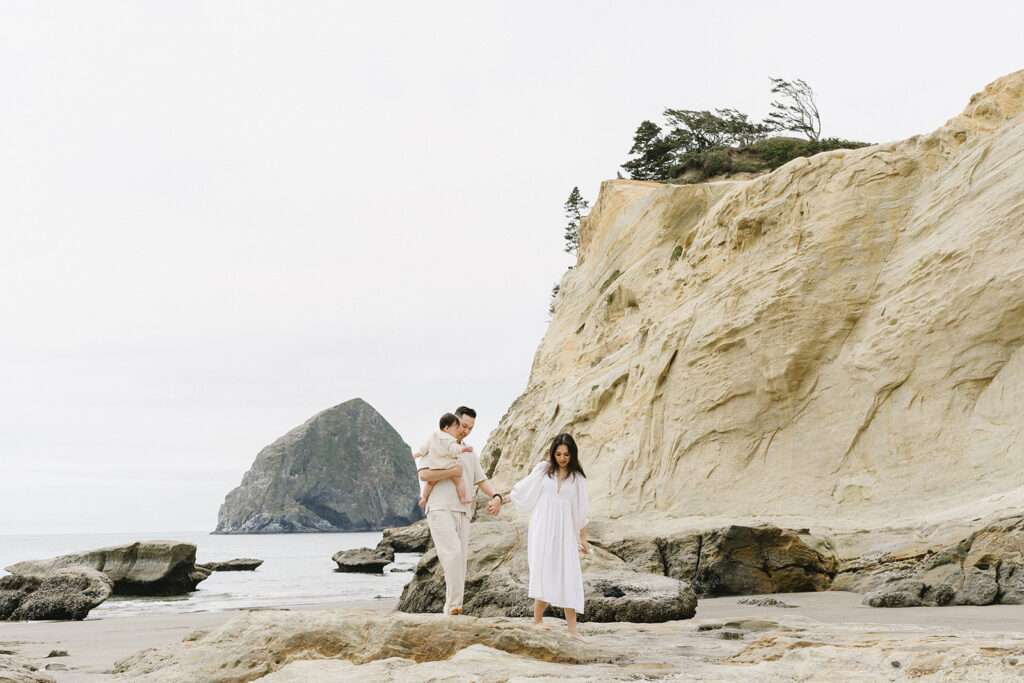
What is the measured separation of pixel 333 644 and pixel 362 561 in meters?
26.5

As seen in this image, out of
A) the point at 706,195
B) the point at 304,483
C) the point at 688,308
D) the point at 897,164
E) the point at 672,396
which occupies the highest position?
the point at 706,195

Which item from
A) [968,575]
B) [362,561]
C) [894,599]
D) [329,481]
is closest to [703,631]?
[894,599]

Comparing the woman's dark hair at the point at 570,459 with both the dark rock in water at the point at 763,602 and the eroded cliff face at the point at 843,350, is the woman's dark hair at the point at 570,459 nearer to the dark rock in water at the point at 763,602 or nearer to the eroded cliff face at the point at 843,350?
the dark rock in water at the point at 763,602

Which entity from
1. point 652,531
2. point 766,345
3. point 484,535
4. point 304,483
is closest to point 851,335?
point 766,345

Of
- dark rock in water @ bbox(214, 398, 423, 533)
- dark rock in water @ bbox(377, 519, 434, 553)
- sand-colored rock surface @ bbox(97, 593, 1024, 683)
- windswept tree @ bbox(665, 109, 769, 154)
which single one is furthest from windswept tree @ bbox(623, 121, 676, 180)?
dark rock in water @ bbox(214, 398, 423, 533)

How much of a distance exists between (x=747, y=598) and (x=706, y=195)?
18522 mm

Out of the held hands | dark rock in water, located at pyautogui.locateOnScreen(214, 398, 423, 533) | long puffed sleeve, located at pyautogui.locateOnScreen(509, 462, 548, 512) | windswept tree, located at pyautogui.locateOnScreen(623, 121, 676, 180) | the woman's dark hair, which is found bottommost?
dark rock in water, located at pyautogui.locateOnScreen(214, 398, 423, 533)

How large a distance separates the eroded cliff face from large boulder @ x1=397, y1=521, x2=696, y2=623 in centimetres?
645

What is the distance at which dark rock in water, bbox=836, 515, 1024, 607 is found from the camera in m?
8.42

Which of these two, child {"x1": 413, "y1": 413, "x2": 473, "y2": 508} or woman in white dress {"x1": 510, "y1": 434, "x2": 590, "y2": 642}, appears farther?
child {"x1": 413, "y1": 413, "x2": 473, "y2": 508}

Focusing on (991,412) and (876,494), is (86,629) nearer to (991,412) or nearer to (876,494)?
(876,494)

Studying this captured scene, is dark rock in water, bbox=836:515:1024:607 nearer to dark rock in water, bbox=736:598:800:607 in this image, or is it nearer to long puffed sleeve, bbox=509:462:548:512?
dark rock in water, bbox=736:598:800:607

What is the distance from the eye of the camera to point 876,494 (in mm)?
14242

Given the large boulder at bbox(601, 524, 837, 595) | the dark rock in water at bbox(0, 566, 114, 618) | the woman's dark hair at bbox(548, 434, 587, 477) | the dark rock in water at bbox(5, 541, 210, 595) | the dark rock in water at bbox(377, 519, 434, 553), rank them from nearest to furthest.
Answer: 1. the woman's dark hair at bbox(548, 434, 587, 477)
2. the large boulder at bbox(601, 524, 837, 595)
3. the dark rock in water at bbox(0, 566, 114, 618)
4. the dark rock in water at bbox(5, 541, 210, 595)
5. the dark rock in water at bbox(377, 519, 434, 553)
